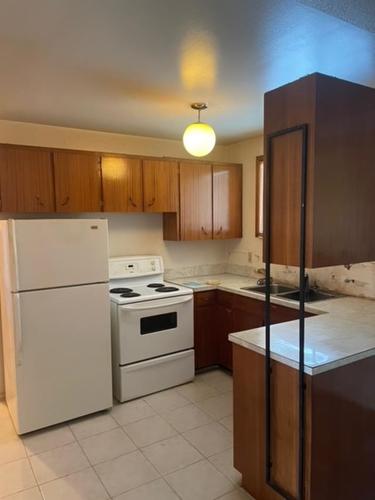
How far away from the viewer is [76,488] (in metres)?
2.14

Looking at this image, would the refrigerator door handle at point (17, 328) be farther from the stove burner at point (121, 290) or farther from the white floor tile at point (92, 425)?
the stove burner at point (121, 290)

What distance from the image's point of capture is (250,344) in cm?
194

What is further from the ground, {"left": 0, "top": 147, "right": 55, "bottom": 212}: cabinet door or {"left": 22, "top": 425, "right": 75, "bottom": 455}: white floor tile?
{"left": 0, "top": 147, "right": 55, "bottom": 212}: cabinet door

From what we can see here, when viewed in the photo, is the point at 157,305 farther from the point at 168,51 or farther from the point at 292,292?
the point at 168,51

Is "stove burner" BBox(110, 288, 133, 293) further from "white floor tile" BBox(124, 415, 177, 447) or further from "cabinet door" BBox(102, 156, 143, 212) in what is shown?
"white floor tile" BBox(124, 415, 177, 447)

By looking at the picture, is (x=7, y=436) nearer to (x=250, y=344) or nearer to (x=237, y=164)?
(x=250, y=344)

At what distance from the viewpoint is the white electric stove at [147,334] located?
10.2ft

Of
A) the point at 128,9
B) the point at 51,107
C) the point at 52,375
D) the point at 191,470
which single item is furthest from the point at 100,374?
the point at 128,9

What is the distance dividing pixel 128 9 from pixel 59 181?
1.86m

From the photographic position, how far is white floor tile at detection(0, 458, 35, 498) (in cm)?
216

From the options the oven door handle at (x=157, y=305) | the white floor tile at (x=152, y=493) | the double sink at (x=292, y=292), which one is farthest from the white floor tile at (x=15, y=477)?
the double sink at (x=292, y=292)

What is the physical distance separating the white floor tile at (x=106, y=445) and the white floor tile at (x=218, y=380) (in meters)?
1.04

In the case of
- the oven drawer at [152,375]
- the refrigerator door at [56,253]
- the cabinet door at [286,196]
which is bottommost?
the oven drawer at [152,375]

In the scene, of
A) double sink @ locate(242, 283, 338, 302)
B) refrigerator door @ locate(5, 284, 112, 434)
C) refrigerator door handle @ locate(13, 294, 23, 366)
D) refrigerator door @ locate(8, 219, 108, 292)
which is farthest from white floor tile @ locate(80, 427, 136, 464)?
double sink @ locate(242, 283, 338, 302)
